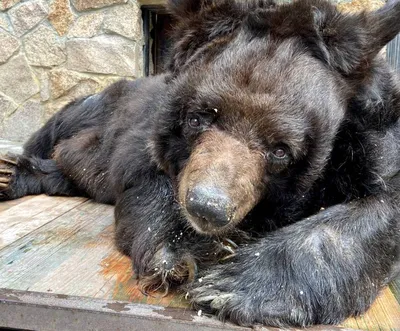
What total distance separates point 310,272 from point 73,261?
3.49 ft

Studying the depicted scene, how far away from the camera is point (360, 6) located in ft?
19.1

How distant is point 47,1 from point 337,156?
5.43 metres

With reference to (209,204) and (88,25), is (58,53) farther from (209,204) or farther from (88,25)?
(209,204)

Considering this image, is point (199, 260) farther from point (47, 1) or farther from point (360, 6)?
point (47, 1)

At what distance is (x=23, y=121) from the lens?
7172 mm

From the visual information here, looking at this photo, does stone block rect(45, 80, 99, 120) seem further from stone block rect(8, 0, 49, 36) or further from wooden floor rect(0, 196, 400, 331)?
wooden floor rect(0, 196, 400, 331)

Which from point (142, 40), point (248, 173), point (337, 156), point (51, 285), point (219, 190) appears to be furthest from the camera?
point (142, 40)

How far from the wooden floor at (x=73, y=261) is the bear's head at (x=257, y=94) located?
41 centimetres

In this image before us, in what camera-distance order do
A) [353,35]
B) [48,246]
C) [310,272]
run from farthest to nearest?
1. [48,246]
2. [353,35]
3. [310,272]

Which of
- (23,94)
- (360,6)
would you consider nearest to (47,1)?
(23,94)

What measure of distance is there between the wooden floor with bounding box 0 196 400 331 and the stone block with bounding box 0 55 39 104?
3882mm

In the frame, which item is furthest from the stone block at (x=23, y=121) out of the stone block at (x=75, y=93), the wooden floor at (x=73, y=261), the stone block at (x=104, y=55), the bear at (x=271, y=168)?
the bear at (x=271, y=168)

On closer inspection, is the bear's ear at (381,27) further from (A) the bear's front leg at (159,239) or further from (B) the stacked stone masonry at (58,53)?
(B) the stacked stone masonry at (58,53)

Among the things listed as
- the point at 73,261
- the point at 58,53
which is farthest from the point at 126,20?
the point at 73,261
